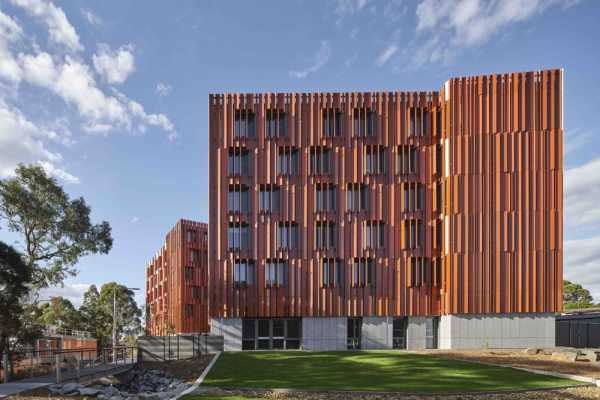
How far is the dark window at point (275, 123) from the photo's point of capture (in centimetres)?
4164

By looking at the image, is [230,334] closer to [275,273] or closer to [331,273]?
[275,273]

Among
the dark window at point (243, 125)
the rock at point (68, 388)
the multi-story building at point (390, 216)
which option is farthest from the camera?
the dark window at point (243, 125)

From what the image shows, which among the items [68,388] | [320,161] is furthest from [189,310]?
[68,388]

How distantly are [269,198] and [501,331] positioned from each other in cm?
1986

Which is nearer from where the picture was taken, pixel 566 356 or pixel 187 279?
pixel 566 356

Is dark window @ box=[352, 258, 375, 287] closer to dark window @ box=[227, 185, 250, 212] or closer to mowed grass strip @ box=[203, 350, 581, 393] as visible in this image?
dark window @ box=[227, 185, 250, 212]

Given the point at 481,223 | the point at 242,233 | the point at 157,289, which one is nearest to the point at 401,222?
the point at 481,223

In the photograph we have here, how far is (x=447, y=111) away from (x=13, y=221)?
31.6 m

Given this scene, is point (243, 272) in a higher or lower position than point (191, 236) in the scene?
lower

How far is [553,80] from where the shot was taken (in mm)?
39219

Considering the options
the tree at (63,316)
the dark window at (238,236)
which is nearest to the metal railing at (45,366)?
the dark window at (238,236)

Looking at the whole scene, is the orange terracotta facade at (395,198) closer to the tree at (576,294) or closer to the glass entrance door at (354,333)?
the glass entrance door at (354,333)

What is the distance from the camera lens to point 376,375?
69.4ft

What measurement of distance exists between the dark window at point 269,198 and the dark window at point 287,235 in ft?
4.73
